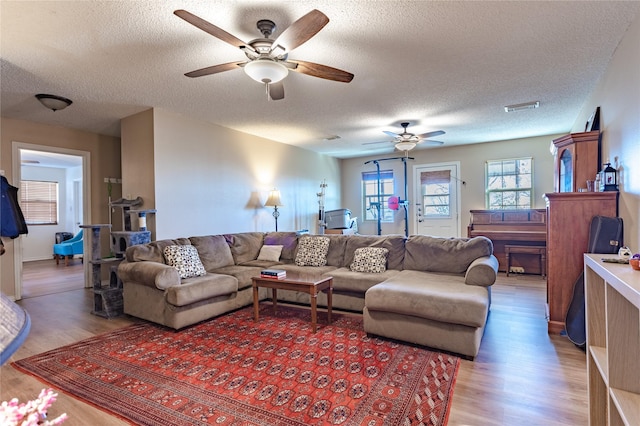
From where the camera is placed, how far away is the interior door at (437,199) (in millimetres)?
7027

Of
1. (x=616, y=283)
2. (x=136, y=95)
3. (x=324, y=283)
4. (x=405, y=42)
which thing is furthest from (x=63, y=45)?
(x=616, y=283)

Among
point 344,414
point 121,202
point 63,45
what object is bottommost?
point 344,414

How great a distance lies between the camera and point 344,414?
72.1 inches

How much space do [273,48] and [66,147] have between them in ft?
14.8

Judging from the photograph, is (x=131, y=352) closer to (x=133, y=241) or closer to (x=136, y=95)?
(x=133, y=241)

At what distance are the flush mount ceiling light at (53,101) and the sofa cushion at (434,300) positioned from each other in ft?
13.0

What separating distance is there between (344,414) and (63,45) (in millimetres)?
3357

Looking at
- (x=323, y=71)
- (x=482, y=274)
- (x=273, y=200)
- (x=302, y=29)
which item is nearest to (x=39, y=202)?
(x=273, y=200)

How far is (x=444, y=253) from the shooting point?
359cm

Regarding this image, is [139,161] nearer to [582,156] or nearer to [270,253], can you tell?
[270,253]

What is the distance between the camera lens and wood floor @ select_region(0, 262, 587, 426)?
1820 millimetres

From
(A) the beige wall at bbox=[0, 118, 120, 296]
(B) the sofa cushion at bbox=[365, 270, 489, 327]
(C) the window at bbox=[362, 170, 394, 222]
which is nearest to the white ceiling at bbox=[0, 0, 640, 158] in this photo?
(A) the beige wall at bbox=[0, 118, 120, 296]

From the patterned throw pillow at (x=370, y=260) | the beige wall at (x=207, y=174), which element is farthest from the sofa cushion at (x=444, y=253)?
the beige wall at (x=207, y=174)

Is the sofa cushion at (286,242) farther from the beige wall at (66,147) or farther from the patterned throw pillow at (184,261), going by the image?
the beige wall at (66,147)
